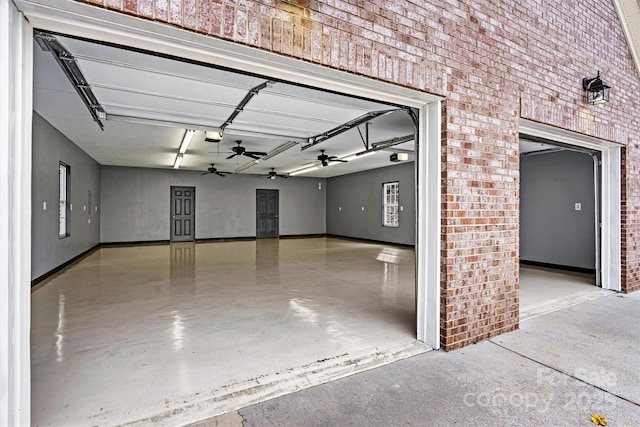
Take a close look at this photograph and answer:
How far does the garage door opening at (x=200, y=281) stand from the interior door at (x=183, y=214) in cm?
229

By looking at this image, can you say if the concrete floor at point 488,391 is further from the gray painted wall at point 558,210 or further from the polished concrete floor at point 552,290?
the gray painted wall at point 558,210

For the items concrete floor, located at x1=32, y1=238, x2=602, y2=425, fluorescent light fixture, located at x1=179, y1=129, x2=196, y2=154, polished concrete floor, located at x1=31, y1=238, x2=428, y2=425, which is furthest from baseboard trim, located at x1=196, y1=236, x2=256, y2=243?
polished concrete floor, located at x1=31, y1=238, x2=428, y2=425

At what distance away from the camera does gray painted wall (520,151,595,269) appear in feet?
20.2

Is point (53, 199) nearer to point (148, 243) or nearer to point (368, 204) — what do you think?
point (148, 243)

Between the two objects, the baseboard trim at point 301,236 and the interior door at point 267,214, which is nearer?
the interior door at point 267,214

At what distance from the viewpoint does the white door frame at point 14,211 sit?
1.46 meters

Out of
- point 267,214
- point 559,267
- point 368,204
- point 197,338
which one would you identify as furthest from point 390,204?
point 197,338

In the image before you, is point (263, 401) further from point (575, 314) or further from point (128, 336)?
point (575, 314)

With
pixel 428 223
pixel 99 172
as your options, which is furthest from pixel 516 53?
pixel 99 172

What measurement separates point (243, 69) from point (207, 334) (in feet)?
7.66

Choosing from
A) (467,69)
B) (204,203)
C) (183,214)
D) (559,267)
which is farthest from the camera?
(204,203)

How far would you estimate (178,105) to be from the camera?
4.00 meters

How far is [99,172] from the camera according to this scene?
33.9 ft

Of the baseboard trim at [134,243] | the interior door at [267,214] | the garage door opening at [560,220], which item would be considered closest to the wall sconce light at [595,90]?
the garage door opening at [560,220]
